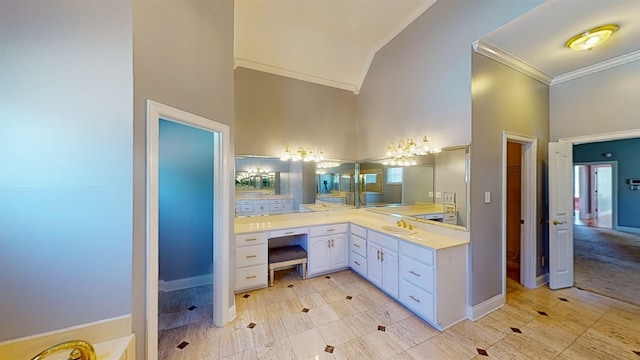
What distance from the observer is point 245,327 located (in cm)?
222

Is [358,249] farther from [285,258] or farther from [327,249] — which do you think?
[285,258]

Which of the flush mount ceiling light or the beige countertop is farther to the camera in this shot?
the beige countertop

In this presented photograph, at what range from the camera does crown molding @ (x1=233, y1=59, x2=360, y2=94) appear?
3.37m

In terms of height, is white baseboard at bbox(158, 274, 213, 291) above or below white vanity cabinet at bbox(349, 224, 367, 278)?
below

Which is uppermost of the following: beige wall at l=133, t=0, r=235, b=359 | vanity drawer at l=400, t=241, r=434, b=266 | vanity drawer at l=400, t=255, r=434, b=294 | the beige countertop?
beige wall at l=133, t=0, r=235, b=359

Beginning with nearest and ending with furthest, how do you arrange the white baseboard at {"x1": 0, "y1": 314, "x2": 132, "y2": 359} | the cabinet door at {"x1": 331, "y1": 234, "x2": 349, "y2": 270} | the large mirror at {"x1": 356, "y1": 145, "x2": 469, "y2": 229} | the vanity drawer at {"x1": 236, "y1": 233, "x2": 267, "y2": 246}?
the white baseboard at {"x1": 0, "y1": 314, "x2": 132, "y2": 359}, the large mirror at {"x1": 356, "y1": 145, "x2": 469, "y2": 229}, the vanity drawer at {"x1": 236, "y1": 233, "x2": 267, "y2": 246}, the cabinet door at {"x1": 331, "y1": 234, "x2": 349, "y2": 270}

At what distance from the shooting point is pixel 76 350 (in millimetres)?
1188

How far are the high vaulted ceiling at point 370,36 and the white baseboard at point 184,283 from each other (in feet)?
10.7

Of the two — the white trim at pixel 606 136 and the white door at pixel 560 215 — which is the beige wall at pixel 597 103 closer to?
the white trim at pixel 606 136

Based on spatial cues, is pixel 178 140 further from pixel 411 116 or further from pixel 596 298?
pixel 596 298

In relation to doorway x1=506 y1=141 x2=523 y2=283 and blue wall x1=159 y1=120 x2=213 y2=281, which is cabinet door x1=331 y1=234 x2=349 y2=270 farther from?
doorway x1=506 y1=141 x2=523 y2=283

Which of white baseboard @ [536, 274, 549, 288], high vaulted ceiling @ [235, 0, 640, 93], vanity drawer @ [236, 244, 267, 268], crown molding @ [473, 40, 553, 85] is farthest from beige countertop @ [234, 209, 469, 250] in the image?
high vaulted ceiling @ [235, 0, 640, 93]

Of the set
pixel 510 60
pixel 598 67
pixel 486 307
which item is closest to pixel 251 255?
pixel 486 307

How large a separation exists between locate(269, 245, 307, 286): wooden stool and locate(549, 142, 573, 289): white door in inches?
133
